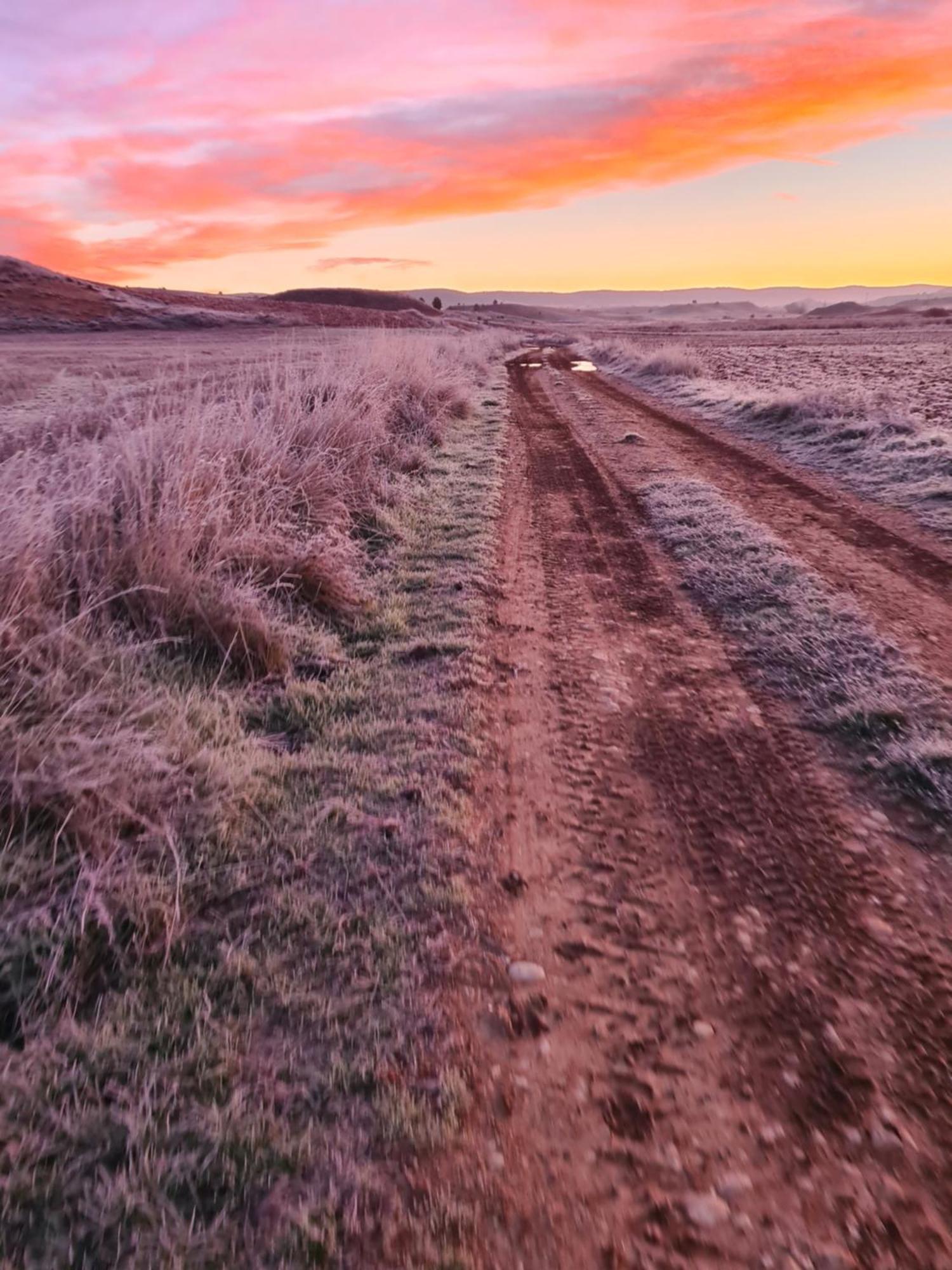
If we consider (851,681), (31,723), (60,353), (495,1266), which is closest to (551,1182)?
(495,1266)

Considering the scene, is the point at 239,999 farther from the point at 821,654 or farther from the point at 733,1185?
the point at 821,654

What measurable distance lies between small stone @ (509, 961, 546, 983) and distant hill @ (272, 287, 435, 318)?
310 feet

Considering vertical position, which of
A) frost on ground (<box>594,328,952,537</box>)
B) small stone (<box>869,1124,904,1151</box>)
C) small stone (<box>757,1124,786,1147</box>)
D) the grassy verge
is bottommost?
small stone (<box>869,1124,904,1151</box>)

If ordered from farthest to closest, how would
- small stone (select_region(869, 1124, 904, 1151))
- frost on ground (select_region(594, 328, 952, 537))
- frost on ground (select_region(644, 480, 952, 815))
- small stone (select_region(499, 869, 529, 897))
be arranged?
frost on ground (select_region(594, 328, 952, 537)), frost on ground (select_region(644, 480, 952, 815)), small stone (select_region(499, 869, 529, 897)), small stone (select_region(869, 1124, 904, 1151))

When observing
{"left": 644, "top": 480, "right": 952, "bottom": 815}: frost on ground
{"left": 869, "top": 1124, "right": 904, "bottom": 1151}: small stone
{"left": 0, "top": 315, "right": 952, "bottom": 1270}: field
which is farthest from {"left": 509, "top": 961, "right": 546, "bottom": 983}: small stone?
{"left": 644, "top": 480, "right": 952, "bottom": 815}: frost on ground

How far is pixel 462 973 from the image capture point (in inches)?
92.3

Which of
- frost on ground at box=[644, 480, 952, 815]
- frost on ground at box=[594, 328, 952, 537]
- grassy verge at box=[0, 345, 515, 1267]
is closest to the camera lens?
grassy verge at box=[0, 345, 515, 1267]

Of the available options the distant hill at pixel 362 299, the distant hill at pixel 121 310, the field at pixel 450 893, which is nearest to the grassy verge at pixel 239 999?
the field at pixel 450 893

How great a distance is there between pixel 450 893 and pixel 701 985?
89cm

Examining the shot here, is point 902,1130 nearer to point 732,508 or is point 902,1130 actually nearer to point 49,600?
point 49,600

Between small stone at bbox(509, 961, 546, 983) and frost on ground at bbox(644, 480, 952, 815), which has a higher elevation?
frost on ground at bbox(644, 480, 952, 815)

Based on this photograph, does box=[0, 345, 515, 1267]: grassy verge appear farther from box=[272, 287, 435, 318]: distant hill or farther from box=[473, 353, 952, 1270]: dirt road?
box=[272, 287, 435, 318]: distant hill

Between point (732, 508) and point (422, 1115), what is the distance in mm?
7181

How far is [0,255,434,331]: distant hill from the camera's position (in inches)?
1797
